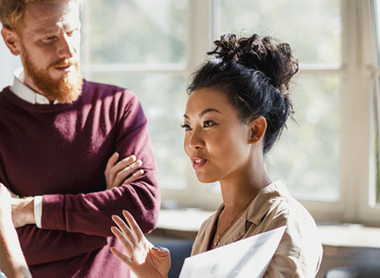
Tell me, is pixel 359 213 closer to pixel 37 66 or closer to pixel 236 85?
pixel 236 85

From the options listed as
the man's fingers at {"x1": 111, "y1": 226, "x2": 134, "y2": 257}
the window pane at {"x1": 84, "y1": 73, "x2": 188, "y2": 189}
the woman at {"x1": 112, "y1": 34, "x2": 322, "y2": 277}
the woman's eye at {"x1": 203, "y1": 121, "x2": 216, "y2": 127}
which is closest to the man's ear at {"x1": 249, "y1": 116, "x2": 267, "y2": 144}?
the woman at {"x1": 112, "y1": 34, "x2": 322, "y2": 277}

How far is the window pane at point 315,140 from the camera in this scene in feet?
8.64

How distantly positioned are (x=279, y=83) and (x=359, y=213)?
1359mm

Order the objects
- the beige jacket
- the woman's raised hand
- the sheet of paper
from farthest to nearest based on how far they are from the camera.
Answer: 1. the woman's raised hand
2. the beige jacket
3. the sheet of paper

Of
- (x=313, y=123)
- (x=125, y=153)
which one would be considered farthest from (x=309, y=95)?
(x=125, y=153)

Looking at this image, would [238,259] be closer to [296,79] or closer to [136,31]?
[296,79]

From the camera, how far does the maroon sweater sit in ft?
5.45

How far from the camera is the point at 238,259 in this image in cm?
112

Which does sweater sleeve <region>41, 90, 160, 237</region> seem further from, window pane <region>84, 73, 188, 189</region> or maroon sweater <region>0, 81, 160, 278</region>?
window pane <region>84, 73, 188, 189</region>

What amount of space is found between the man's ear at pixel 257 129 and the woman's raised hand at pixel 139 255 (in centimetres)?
37

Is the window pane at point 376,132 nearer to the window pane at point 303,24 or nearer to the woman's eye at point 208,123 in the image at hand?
the window pane at point 303,24

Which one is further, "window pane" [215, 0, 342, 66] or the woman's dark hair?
"window pane" [215, 0, 342, 66]

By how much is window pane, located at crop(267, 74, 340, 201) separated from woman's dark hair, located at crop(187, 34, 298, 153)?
3.85ft

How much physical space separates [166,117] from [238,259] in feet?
6.47
